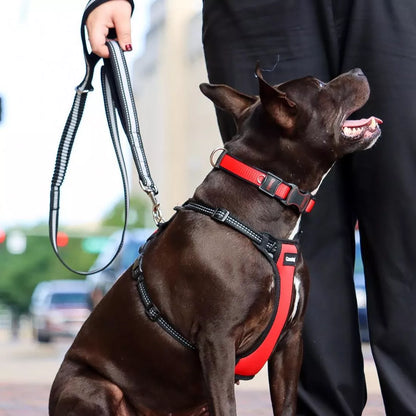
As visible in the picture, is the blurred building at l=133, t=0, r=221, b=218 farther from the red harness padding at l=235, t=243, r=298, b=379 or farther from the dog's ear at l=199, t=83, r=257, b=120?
the red harness padding at l=235, t=243, r=298, b=379

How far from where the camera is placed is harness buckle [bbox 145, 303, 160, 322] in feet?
11.4

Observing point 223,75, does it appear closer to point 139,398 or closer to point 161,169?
point 139,398

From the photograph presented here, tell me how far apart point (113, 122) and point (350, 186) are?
37.7 inches

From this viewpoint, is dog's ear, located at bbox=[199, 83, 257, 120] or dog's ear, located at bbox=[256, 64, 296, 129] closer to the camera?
dog's ear, located at bbox=[256, 64, 296, 129]

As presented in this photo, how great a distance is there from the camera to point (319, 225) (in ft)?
12.2

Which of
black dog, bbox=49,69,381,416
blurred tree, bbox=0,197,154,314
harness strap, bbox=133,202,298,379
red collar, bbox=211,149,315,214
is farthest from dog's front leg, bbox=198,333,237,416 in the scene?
blurred tree, bbox=0,197,154,314

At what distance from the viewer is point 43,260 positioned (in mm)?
86812

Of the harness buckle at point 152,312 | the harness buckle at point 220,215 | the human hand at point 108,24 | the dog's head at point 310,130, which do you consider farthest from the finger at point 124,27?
the harness buckle at point 152,312

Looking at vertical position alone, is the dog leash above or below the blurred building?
above

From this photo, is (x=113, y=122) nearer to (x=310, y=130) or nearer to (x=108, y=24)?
(x=108, y=24)

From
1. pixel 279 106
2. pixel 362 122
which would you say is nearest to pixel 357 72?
pixel 362 122

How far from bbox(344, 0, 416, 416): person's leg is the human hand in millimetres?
820

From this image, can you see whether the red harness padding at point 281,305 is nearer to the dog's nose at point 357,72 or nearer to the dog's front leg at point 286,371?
the dog's front leg at point 286,371

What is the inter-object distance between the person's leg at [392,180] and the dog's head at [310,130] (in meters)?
0.12
